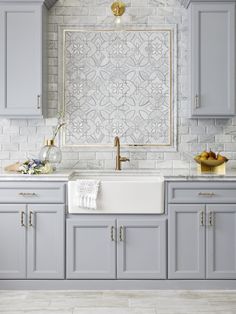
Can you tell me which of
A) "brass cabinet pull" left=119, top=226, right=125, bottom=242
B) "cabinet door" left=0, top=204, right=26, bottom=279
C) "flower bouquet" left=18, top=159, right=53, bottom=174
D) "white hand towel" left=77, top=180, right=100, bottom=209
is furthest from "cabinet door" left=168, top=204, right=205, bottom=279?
"cabinet door" left=0, top=204, right=26, bottom=279

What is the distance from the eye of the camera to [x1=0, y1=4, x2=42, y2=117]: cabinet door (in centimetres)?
409

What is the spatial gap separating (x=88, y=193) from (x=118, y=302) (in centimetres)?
87

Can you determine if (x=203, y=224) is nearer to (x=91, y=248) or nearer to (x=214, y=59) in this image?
(x=91, y=248)

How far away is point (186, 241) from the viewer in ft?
12.6

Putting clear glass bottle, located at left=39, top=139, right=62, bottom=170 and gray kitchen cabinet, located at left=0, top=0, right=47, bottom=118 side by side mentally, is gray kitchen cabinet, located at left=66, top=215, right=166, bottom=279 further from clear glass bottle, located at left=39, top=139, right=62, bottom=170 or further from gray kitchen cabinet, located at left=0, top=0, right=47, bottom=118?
gray kitchen cabinet, located at left=0, top=0, right=47, bottom=118

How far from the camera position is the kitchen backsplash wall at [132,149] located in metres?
4.42

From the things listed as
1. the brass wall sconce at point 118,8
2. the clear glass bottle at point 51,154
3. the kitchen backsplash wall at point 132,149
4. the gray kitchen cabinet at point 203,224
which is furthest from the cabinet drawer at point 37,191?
the brass wall sconce at point 118,8

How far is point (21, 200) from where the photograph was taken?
12.5 ft

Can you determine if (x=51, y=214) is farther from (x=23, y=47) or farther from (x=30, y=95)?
(x=23, y=47)

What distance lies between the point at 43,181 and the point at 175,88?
155 cm

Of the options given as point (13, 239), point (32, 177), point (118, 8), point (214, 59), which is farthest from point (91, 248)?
point (118, 8)

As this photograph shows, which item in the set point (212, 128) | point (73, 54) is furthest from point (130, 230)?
point (73, 54)

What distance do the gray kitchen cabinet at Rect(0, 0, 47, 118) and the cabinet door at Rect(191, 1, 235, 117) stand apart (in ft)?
4.43

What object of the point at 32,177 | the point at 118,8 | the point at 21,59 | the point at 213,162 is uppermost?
the point at 118,8
